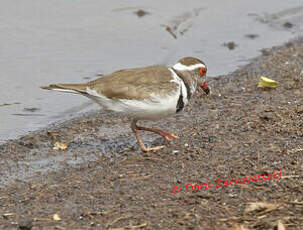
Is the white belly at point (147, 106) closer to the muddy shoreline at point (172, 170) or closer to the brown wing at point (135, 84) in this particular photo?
the brown wing at point (135, 84)

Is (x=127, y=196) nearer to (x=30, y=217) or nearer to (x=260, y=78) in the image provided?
(x=30, y=217)

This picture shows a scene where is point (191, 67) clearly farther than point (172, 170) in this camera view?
Yes

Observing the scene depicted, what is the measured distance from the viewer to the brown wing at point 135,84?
6.44m

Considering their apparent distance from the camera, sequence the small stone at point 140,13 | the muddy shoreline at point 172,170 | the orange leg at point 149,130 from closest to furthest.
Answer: the muddy shoreline at point 172,170, the orange leg at point 149,130, the small stone at point 140,13

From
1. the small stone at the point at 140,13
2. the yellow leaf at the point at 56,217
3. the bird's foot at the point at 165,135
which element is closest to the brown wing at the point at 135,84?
the bird's foot at the point at 165,135

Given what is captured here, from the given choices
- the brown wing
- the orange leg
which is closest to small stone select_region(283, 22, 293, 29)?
the orange leg

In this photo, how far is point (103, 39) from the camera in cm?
1147

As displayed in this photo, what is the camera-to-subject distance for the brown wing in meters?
6.44

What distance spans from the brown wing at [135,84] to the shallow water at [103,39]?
6.33ft

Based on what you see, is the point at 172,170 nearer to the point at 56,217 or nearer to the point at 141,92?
the point at 141,92

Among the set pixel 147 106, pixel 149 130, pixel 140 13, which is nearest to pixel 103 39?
pixel 140 13

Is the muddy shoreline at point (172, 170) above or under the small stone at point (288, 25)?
above

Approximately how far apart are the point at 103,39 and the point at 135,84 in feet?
17.0

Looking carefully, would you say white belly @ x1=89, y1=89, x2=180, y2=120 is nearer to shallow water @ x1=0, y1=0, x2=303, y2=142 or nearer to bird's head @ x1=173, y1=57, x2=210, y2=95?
bird's head @ x1=173, y1=57, x2=210, y2=95
